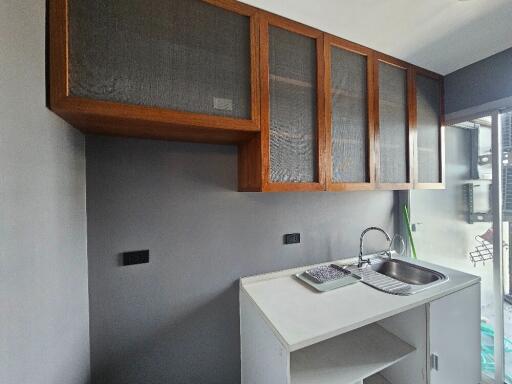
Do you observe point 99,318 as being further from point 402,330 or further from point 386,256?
point 386,256

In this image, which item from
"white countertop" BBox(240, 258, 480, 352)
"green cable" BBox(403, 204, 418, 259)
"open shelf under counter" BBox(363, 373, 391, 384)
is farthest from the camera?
"green cable" BBox(403, 204, 418, 259)

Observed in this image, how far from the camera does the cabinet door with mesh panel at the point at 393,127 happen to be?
1453mm

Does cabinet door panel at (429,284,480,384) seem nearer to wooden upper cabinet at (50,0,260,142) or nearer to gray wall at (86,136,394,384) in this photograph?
gray wall at (86,136,394,384)

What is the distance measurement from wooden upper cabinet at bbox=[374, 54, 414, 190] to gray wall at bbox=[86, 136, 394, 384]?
707 millimetres

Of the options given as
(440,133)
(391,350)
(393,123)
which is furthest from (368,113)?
(391,350)

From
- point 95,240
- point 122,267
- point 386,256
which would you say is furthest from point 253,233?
point 386,256

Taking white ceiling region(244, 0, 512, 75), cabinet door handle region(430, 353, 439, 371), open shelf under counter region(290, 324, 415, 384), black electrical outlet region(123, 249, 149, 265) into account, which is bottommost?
cabinet door handle region(430, 353, 439, 371)

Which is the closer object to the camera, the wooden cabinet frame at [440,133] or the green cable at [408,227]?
the wooden cabinet frame at [440,133]

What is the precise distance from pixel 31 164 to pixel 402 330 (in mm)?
1914

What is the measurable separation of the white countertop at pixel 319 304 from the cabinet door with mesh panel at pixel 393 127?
680mm

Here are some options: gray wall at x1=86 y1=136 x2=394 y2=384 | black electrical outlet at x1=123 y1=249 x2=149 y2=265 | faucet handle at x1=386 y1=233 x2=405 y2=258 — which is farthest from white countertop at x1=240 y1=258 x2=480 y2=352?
black electrical outlet at x1=123 y1=249 x2=149 y2=265

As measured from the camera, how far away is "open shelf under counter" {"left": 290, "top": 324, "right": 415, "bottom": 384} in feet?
3.30

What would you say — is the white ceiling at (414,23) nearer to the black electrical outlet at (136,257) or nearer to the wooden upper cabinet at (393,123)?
the wooden upper cabinet at (393,123)

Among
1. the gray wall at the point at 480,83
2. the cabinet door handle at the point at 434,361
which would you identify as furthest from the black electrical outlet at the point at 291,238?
the gray wall at the point at 480,83
